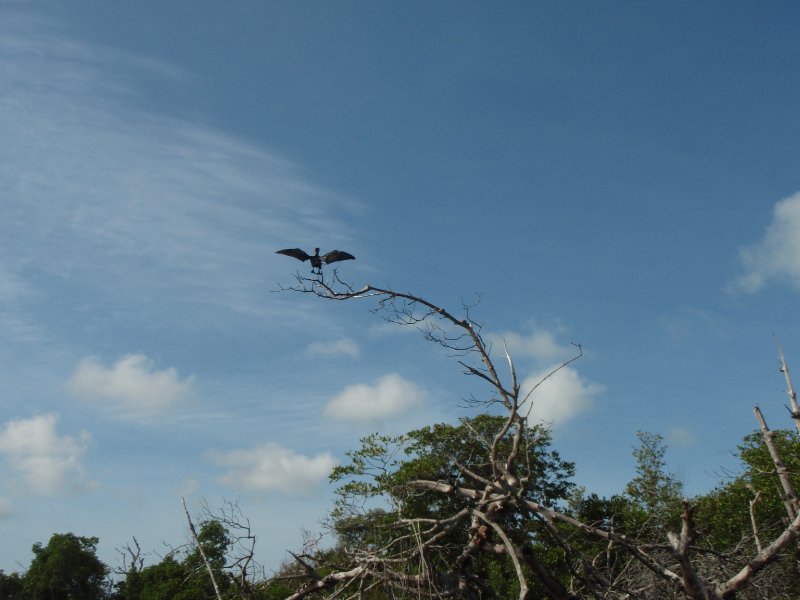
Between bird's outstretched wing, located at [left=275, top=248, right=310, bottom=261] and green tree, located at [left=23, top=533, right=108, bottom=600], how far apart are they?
38.4 meters

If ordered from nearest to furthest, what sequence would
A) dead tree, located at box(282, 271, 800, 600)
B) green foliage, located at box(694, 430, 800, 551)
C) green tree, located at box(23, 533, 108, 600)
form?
dead tree, located at box(282, 271, 800, 600), green foliage, located at box(694, 430, 800, 551), green tree, located at box(23, 533, 108, 600)

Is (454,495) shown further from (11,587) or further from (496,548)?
(11,587)

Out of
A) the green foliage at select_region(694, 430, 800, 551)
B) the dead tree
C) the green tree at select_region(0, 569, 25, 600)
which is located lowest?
the dead tree

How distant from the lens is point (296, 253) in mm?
6391

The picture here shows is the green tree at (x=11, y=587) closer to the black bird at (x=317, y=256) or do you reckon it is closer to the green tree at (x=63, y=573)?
the green tree at (x=63, y=573)

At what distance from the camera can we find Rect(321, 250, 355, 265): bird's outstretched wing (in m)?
6.33

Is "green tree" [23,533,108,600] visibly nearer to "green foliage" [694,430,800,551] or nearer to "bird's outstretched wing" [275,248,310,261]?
"green foliage" [694,430,800,551]

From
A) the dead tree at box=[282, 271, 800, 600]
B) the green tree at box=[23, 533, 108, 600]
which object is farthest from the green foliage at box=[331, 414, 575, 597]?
the green tree at box=[23, 533, 108, 600]

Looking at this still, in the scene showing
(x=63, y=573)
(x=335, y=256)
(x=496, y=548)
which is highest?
(x=63, y=573)

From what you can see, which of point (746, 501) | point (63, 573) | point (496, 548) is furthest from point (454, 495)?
point (63, 573)

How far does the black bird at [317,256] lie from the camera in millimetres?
6348

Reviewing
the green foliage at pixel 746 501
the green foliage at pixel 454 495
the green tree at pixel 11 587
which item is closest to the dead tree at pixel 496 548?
the green foliage at pixel 454 495

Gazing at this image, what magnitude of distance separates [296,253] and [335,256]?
380mm

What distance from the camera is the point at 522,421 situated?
6.14 meters
